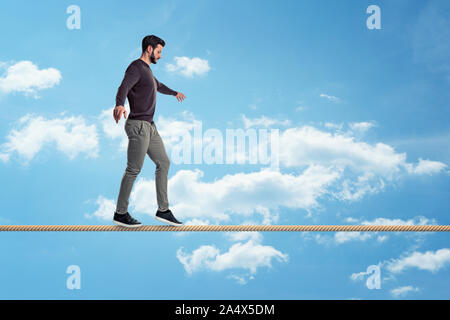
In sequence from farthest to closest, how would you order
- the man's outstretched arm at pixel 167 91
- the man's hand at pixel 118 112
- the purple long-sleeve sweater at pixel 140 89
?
the man's outstretched arm at pixel 167 91
the purple long-sleeve sweater at pixel 140 89
the man's hand at pixel 118 112

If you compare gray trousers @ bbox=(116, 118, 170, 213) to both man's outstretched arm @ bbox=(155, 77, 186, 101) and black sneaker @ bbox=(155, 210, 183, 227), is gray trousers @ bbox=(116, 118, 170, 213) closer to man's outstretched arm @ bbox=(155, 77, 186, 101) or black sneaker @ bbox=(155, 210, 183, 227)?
black sneaker @ bbox=(155, 210, 183, 227)

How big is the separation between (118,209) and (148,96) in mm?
1253

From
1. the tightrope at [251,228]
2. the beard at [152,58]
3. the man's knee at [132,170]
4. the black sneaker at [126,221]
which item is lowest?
the tightrope at [251,228]

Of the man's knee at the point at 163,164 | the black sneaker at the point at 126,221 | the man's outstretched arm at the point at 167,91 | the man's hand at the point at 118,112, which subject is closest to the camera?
the man's hand at the point at 118,112

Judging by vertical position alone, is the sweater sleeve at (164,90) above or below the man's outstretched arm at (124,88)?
above

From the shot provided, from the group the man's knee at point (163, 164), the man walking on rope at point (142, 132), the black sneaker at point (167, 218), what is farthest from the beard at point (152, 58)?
the black sneaker at point (167, 218)

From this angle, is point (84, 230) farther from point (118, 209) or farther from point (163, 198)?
point (163, 198)

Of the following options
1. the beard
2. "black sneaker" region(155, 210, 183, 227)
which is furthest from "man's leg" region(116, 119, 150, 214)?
A: the beard

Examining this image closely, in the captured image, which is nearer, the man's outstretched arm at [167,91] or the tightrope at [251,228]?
the tightrope at [251,228]

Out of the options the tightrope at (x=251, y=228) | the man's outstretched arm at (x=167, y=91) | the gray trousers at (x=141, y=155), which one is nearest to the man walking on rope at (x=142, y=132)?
the gray trousers at (x=141, y=155)

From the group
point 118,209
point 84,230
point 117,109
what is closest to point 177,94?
point 117,109

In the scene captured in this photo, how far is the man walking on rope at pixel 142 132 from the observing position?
15.5 ft

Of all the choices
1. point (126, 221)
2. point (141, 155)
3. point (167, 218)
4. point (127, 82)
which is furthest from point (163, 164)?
point (127, 82)

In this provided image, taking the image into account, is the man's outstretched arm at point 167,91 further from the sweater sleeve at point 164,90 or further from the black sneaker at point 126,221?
the black sneaker at point 126,221
